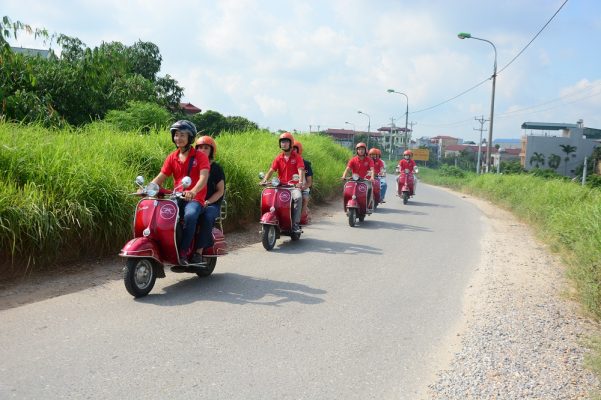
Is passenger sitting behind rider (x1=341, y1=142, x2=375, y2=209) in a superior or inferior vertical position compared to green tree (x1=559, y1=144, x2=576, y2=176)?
superior

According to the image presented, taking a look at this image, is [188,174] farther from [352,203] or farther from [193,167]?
[352,203]

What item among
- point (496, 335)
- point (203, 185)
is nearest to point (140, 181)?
point (203, 185)

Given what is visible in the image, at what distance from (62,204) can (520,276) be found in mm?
6553

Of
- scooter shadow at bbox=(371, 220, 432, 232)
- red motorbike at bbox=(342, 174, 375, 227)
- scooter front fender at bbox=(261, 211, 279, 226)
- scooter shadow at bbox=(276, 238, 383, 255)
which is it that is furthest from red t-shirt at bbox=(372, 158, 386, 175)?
scooter front fender at bbox=(261, 211, 279, 226)

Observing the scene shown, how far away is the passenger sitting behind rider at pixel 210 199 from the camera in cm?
691

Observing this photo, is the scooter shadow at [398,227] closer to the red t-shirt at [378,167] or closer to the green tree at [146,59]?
the red t-shirt at [378,167]

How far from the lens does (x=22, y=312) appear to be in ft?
17.7

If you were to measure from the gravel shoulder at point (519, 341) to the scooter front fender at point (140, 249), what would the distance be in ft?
10.6

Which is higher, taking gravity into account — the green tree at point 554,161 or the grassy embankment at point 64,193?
the grassy embankment at point 64,193

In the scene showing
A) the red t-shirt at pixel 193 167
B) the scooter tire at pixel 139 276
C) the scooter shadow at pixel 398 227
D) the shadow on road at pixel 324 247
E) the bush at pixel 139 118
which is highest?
the bush at pixel 139 118

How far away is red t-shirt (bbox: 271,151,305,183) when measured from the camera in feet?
35.3

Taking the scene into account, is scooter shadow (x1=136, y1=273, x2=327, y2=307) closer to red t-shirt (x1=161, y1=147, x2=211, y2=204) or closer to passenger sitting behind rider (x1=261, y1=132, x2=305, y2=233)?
red t-shirt (x1=161, y1=147, x2=211, y2=204)

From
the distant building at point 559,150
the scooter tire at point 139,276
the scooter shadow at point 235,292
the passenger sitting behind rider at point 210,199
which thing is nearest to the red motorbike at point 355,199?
the passenger sitting behind rider at point 210,199

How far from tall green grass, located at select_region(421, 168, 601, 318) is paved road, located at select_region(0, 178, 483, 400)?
1.51 meters
